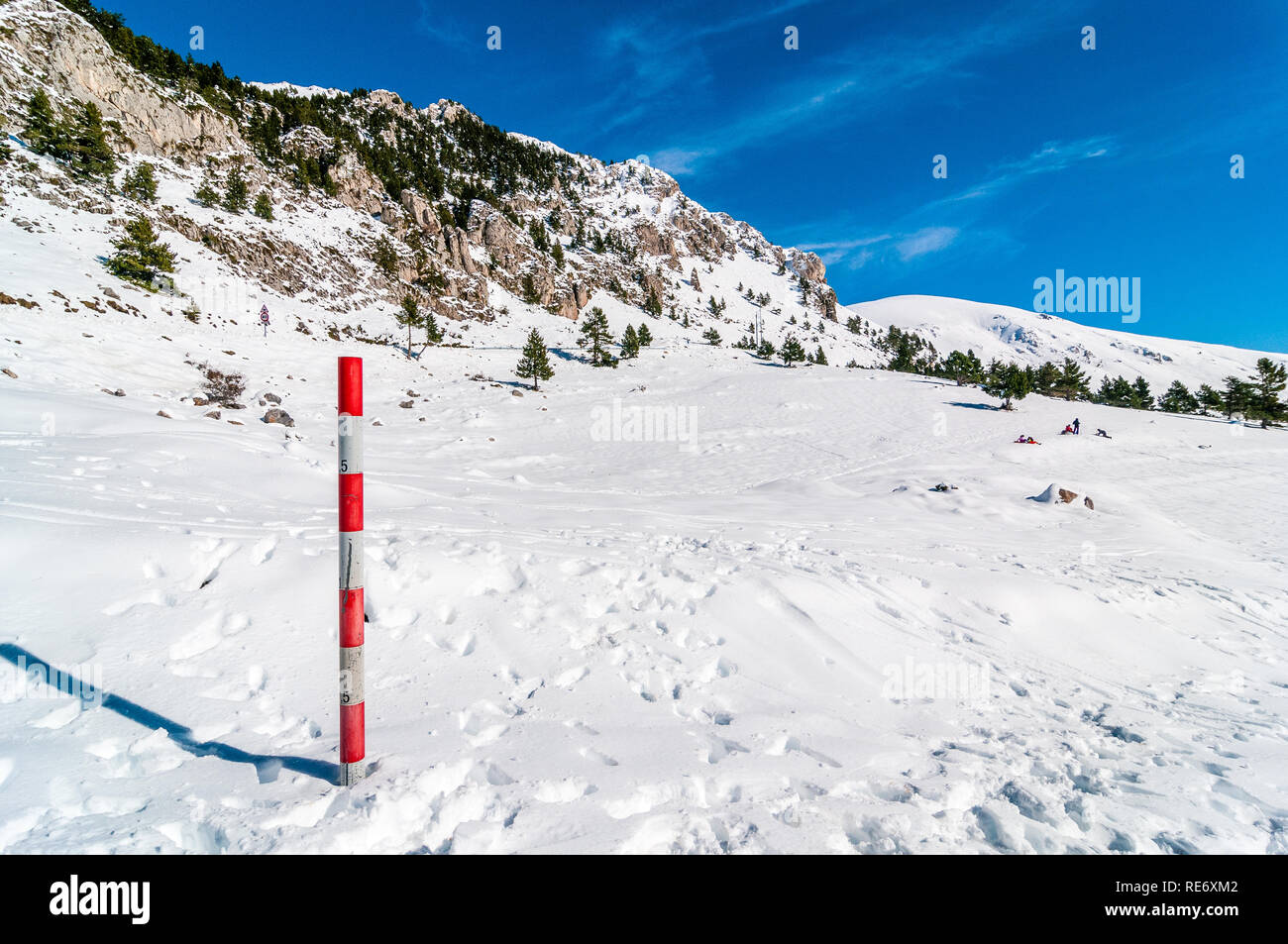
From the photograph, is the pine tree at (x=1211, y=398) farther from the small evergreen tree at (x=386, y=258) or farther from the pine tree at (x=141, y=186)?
the pine tree at (x=141, y=186)

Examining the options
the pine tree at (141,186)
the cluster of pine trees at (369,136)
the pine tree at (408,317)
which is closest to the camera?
the pine tree at (141,186)

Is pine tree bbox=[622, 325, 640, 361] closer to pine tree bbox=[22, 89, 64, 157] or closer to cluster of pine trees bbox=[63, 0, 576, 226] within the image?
pine tree bbox=[22, 89, 64, 157]

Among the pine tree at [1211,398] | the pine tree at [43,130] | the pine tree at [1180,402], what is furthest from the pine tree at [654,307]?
the pine tree at [43,130]

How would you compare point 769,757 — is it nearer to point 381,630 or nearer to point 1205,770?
point 1205,770

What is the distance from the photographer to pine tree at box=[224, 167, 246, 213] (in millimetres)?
54125

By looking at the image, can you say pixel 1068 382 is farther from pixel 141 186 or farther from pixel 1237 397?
pixel 141 186

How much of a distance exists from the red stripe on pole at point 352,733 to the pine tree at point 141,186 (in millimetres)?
67834

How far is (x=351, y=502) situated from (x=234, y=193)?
73.6 m

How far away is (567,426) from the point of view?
29188 mm

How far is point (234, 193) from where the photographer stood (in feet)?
177

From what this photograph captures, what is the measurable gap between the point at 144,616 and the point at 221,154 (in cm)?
8800

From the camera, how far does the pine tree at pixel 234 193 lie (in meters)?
54.1

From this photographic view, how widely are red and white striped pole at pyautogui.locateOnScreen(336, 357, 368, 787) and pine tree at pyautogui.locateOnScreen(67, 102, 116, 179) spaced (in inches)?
2640
